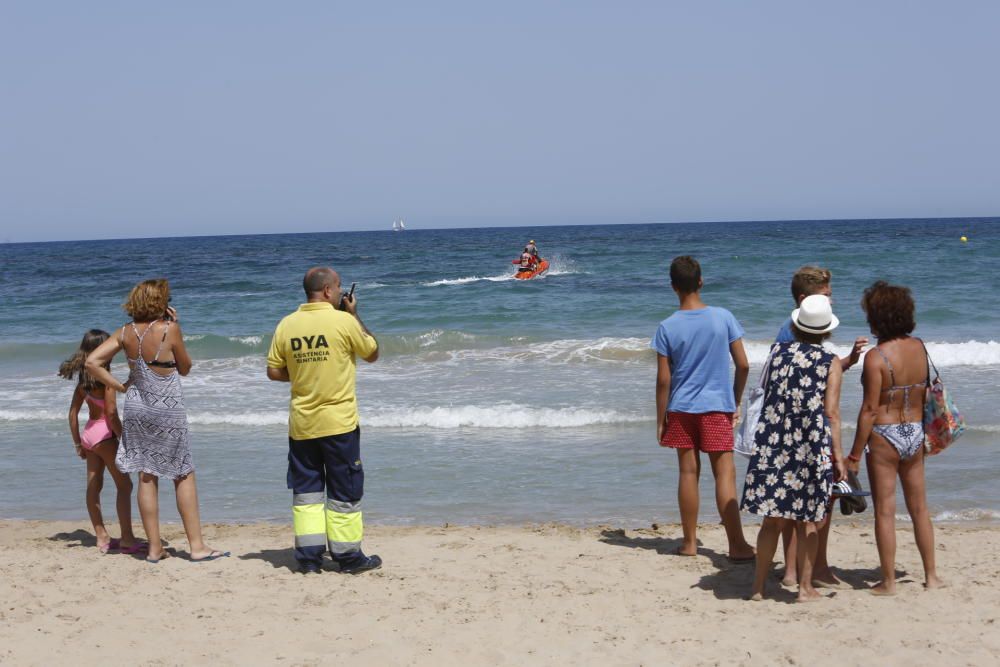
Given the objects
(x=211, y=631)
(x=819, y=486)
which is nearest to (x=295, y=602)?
(x=211, y=631)

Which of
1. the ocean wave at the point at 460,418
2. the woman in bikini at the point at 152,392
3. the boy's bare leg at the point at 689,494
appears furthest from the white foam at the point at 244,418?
the boy's bare leg at the point at 689,494

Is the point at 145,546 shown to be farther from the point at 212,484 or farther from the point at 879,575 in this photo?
the point at 879,575

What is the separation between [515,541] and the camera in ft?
19.1

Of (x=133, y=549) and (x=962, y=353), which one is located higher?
(x=962, y=353)

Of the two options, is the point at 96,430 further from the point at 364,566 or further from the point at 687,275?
the point at 687,275

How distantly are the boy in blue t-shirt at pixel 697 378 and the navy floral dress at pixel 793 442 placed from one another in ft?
1.58

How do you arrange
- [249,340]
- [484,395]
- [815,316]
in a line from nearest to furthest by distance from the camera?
[815,316] < [484,395] < [249,340]

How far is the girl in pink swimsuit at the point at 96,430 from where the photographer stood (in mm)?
5305

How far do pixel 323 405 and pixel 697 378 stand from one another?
6.34 ft

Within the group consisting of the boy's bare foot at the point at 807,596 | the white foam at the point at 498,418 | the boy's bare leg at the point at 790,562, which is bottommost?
the white foam at the point at 498,418

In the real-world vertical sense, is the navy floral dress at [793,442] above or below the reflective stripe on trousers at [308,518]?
above

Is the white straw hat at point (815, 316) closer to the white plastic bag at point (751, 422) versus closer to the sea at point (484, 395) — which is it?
the white plastic bag at point (751, 422)

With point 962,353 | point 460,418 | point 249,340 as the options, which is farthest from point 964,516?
point 249,340

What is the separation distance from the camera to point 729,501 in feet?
16.7
